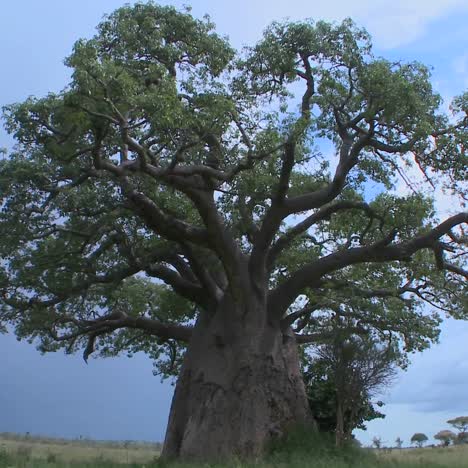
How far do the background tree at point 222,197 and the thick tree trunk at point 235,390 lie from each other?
0.14ft

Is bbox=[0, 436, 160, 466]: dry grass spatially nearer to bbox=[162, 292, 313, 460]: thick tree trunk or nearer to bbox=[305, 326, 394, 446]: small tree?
bbox=[162, 292, 313, 460]: thick tree trunk

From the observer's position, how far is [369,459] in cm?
1452

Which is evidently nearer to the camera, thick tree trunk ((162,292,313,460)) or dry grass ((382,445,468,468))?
dry grass ((382,445,468,468))

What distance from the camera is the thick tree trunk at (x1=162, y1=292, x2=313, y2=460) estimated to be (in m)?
15.6

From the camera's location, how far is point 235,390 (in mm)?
16078

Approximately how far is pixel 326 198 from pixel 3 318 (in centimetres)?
1031

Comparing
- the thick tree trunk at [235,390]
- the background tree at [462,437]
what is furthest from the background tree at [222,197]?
the background tree at [462,437]

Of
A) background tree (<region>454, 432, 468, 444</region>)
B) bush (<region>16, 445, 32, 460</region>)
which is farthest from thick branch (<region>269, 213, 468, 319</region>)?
background tree (<region>454, 432, 468, 444</region>)

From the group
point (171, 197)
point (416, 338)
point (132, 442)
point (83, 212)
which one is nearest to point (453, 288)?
point (416, 338)

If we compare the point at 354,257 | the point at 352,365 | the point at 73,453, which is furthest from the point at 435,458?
the point at 73,453

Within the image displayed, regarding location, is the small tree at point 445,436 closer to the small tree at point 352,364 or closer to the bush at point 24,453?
the small tree at point 352,364

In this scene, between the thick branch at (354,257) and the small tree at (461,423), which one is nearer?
the thick branch at (354,257)

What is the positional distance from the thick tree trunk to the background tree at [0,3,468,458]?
41 mm

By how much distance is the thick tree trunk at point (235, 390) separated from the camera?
15562mm
